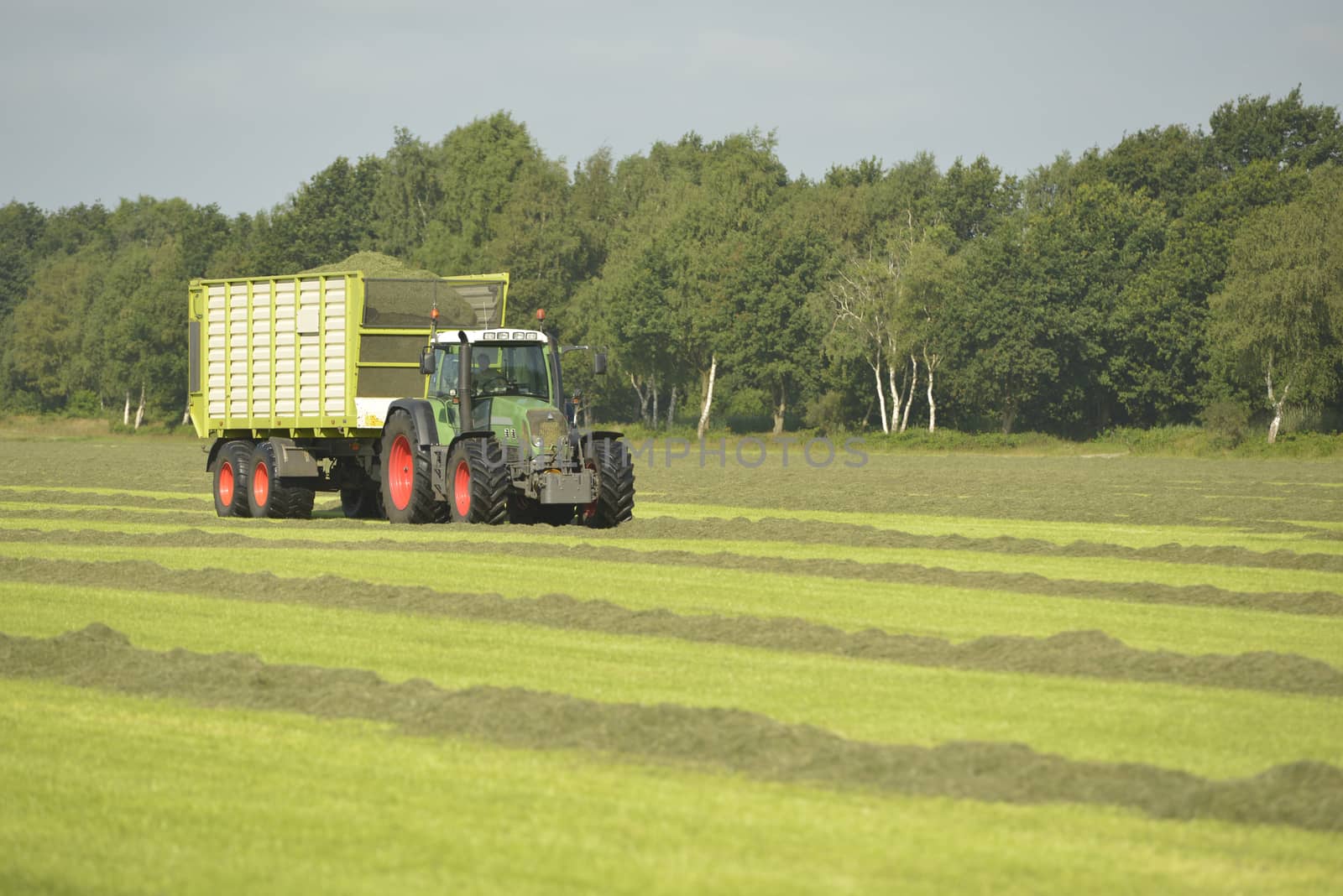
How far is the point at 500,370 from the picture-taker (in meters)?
24.0

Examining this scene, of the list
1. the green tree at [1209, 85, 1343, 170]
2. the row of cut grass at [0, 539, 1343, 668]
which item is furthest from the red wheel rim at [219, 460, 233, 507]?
the green tree at [1209, 85, 1343, 170]

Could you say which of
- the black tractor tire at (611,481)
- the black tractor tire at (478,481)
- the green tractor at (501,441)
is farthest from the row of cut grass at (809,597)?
the black tractor tire at (611,481)

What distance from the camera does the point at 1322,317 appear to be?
60.9 m

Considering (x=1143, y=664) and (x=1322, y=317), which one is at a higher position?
(x=1322, y=317)

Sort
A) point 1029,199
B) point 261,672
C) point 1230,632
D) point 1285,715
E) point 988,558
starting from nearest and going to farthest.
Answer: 1. point 1285,715
2. point 261,672
3. point 1230,632
4. point 988,558
5. point 1029,199

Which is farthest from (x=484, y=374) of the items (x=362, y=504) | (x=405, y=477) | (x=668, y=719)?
(x=668, y=719)

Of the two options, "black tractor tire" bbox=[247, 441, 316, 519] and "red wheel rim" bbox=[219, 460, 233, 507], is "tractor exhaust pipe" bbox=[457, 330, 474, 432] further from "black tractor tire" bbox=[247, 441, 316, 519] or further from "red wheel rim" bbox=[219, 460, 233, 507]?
"red wheel rim" bbox=[219, 460, 233, 507]

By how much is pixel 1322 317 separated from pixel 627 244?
146 feet

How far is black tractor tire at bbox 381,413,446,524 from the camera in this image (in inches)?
944

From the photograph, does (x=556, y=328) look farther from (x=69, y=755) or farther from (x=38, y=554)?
(x=69, y=755)

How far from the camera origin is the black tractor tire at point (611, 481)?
23.4 meters

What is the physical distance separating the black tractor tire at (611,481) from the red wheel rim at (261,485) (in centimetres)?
624

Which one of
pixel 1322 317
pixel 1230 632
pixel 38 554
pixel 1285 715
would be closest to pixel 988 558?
pixel 1230 632

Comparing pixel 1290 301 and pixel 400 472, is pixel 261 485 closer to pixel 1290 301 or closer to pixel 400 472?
pixel 400 472
